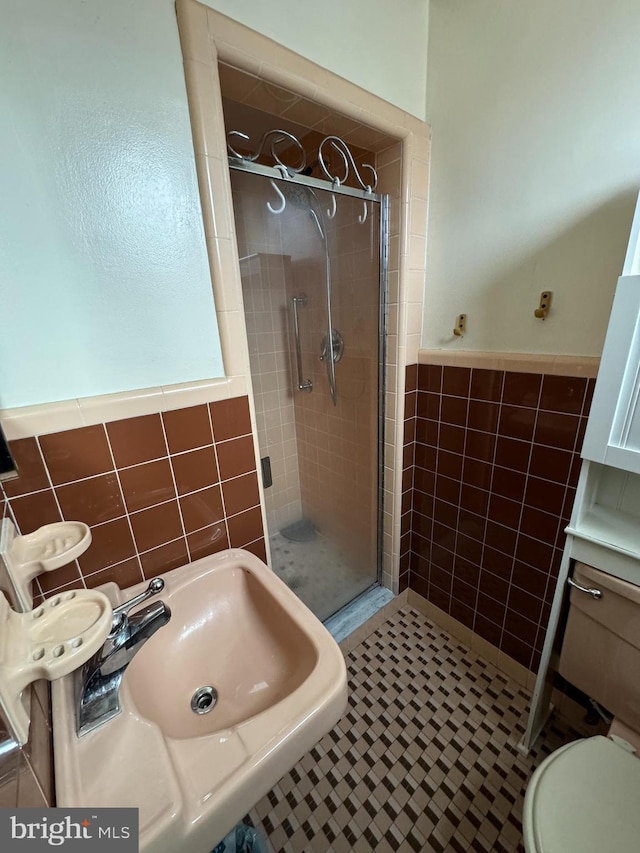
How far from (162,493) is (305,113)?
1233 mm

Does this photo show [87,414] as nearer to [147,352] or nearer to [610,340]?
[147,352]

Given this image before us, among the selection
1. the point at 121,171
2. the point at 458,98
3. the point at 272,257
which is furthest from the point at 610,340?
the point at 272,257

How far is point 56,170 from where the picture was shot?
65cm

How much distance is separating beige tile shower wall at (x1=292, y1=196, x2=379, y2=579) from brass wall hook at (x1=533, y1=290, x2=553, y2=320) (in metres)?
0.60

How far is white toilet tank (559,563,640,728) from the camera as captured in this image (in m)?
0.84

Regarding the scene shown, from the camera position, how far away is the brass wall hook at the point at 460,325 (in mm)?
1230

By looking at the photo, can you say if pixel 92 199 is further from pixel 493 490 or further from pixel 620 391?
pixel 493 490

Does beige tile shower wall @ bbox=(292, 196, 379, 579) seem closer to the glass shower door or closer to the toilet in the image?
the glass shower door

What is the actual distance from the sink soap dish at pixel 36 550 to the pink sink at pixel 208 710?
0.59 feet

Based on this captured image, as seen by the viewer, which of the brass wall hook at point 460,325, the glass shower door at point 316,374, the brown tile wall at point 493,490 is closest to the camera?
the brown tile wall at point 493,490

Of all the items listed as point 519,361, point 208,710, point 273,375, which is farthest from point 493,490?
point 273,375

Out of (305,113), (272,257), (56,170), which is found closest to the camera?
(56,170)

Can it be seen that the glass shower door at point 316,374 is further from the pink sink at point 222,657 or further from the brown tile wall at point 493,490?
the pink sink at point 222,657

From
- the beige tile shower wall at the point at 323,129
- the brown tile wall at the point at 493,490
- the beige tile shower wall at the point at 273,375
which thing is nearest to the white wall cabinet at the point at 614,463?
the brown tile wall at the point at 493,490
